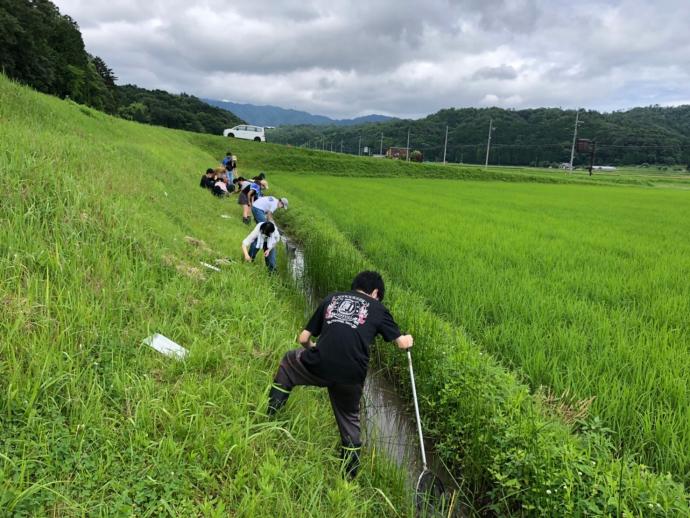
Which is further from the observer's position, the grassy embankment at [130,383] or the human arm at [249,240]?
the human arm at [249,240]

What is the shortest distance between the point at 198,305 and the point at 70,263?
1099mm

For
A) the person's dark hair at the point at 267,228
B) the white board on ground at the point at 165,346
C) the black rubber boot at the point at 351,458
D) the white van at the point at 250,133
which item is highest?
the white van at the point at 250,133

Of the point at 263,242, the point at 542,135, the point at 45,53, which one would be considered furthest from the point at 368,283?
the point at 542,135

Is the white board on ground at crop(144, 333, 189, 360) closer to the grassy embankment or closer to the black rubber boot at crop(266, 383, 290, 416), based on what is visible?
the grassy embankment

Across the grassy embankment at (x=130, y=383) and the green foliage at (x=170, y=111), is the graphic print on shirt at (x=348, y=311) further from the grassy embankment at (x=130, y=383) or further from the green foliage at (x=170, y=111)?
the green foliage at (x=170, y=111)

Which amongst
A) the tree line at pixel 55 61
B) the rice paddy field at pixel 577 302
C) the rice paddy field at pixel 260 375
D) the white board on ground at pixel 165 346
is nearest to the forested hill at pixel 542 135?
the tree line at pixel 55 61

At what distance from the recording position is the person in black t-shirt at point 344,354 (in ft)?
8.63

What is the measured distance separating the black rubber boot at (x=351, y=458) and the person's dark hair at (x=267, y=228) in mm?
3524

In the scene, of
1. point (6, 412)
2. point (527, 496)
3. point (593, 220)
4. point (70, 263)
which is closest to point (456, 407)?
point (527, 496)

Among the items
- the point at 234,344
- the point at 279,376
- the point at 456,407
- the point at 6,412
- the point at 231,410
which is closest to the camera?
the point at 6,412

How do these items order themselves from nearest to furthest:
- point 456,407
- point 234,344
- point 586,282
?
point 456,407 < point 234,344 < point 586,282

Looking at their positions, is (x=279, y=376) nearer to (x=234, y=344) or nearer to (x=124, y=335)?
(x=234, y=344)

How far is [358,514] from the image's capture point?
7.58 feet

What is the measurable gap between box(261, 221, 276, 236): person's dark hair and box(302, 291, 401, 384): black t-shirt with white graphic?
309cm
